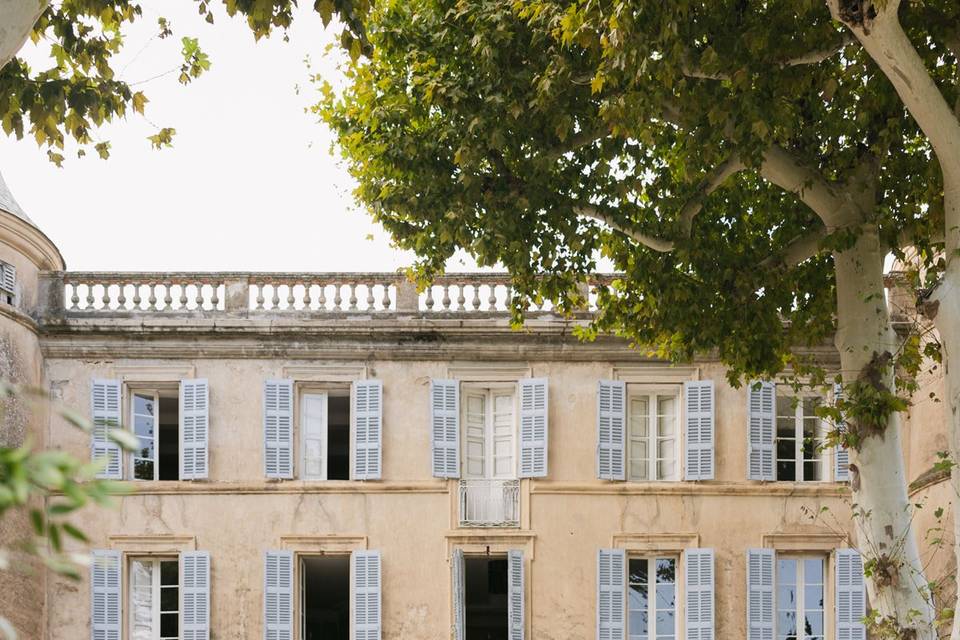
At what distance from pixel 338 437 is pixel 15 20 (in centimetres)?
1587

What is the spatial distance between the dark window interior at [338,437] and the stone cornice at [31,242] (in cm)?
442

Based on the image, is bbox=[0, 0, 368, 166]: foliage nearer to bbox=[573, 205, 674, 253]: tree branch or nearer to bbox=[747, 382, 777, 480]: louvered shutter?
bbox=[573, 205, 674, 253]: tree branch

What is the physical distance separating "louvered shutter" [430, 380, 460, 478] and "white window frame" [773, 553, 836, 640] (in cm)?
→ 463

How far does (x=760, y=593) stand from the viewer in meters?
22.7

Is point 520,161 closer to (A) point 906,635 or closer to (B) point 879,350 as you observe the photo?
(B) point 879,350

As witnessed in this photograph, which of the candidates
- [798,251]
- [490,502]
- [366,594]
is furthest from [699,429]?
[798,251]

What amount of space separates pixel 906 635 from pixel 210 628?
1183 cm

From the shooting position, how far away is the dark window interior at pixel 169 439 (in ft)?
76.7

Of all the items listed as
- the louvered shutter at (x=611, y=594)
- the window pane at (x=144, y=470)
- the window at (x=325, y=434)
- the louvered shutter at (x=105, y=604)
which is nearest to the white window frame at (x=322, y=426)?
the window at (x=325, y=434)

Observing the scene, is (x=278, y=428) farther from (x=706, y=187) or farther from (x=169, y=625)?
(x=706, y=187)

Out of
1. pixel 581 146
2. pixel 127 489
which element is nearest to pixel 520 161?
pixel 581 146

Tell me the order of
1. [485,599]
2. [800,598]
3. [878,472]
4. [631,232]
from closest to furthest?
[878,472] < [631,232] < [800,598] < [485,599]

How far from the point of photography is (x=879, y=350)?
1383 centimetres

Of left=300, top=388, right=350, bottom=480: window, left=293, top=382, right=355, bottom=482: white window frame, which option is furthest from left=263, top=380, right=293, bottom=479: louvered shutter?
left=300, top=388, right=350, bottom=480: window
